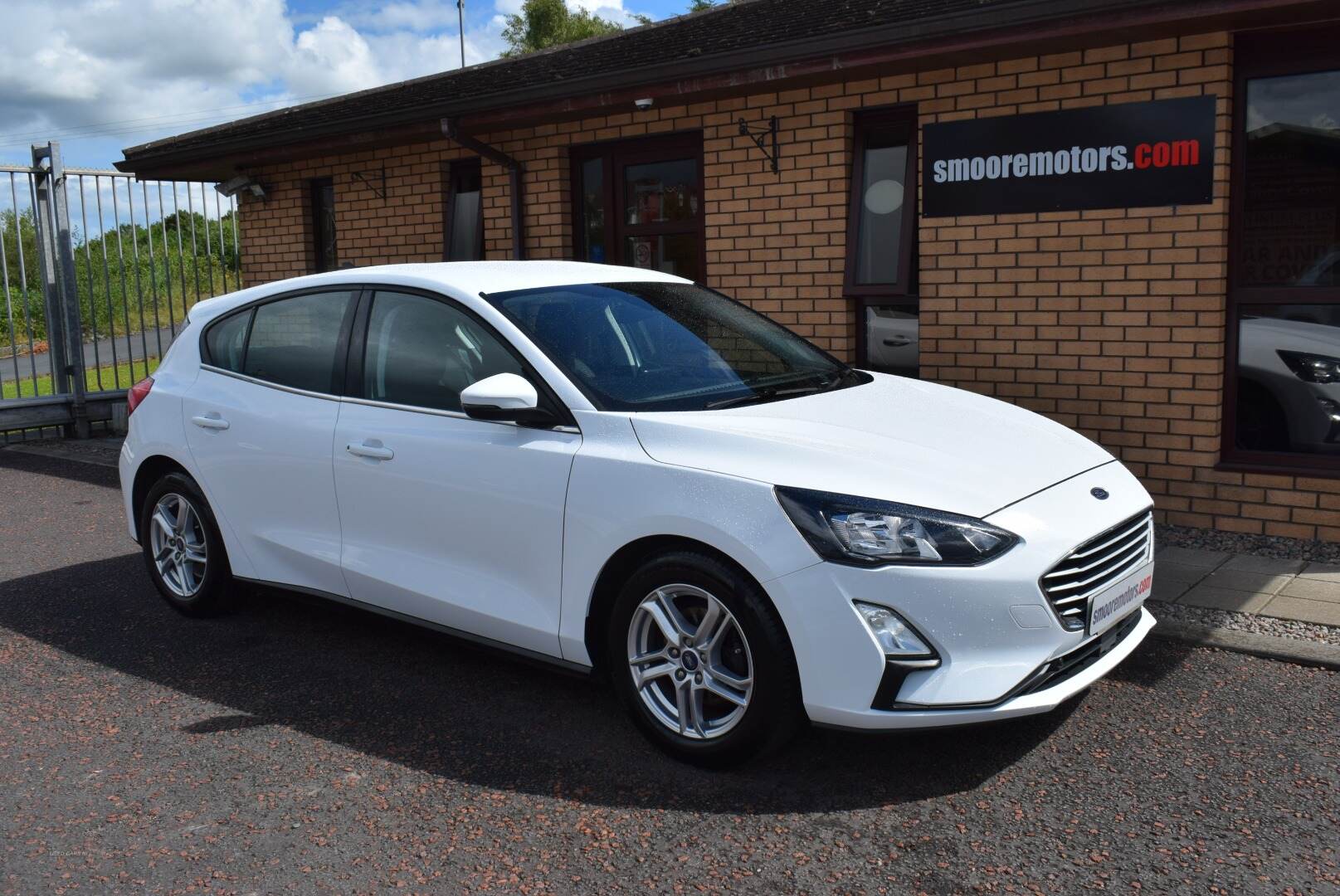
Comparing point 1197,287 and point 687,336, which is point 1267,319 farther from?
point 687,336

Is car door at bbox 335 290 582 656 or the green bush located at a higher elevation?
the green bush

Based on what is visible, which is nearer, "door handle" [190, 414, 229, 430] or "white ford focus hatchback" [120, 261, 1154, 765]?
"white ford focus hatchback" [120, 261, 1154, 765]

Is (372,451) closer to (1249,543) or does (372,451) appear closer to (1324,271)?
(1249,543)

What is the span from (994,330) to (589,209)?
12.1 ft

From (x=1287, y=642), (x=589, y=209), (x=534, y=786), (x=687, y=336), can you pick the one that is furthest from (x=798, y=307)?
(x=534, y=786)

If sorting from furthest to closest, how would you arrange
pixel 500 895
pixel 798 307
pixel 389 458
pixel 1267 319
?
pixel 798 307
pixel 1267 319
pixel 389 458
pixel 500 895

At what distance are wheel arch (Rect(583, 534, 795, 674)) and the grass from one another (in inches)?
355

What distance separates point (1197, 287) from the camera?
6.65 metres

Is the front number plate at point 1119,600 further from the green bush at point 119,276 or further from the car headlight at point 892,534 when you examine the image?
the green bush at point 119,276

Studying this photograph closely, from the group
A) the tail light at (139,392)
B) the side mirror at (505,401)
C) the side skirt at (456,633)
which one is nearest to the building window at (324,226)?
the tail light at (139,392)

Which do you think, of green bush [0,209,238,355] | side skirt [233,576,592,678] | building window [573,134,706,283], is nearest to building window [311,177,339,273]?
green bush [0,209,238,355]

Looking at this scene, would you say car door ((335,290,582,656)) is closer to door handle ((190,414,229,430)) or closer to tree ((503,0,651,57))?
door handle ((190,414,229,430))

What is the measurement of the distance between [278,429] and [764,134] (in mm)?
4458

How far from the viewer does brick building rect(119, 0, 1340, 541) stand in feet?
21.2
